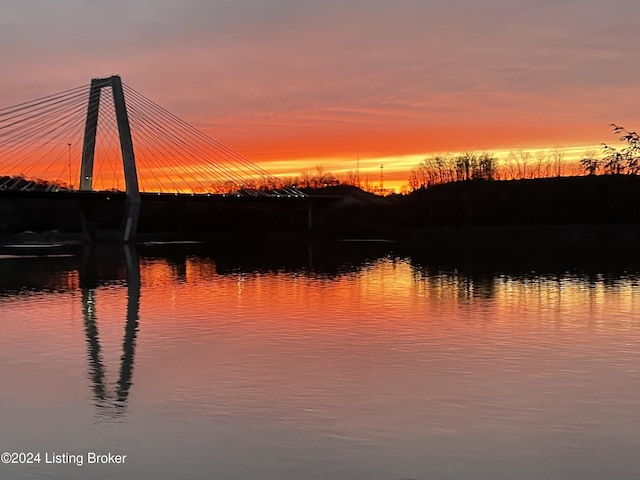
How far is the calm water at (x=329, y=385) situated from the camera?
6.96 metres

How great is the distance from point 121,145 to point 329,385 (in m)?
44.2

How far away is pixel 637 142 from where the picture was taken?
8883 millimetres

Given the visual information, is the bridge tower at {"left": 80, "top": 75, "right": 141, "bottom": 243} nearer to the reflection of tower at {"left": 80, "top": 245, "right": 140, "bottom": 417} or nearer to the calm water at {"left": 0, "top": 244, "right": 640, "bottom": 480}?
the reflection of tower at {"left": 80, "top": 245, "right": 140, "bottom": 417}

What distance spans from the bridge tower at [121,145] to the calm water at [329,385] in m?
32.5

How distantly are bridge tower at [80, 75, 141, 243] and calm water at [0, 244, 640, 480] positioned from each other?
32525mm

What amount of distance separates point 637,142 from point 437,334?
5.58 m

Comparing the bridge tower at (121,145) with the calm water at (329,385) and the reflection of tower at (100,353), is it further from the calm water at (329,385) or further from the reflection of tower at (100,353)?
the calm water at (329,385)

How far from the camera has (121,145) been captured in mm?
50938

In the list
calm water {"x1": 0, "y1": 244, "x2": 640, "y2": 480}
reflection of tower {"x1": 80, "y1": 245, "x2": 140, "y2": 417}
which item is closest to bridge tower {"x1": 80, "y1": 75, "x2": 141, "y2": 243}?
reflection of tower {"x1": 80, "y1": 245, "x2": 140, "y2": 417}

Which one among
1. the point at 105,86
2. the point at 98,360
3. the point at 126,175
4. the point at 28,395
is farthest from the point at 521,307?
the point at 105,86

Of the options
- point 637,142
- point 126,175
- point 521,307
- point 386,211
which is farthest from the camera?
point 386,211

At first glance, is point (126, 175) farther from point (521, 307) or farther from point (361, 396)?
point (361, 396)

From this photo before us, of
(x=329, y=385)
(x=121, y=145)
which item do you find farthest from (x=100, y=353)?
(x=121, y=145)

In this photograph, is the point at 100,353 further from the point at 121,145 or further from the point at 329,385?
the point at 121,145
